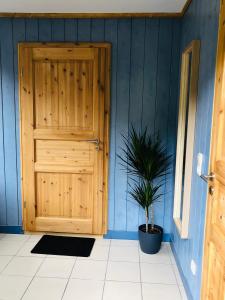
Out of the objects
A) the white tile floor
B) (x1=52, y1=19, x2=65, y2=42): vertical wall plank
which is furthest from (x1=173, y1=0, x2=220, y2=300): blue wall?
(x1=52, y1=19, x2=65, y2=42): vertical wall plank

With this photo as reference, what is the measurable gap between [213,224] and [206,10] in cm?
140

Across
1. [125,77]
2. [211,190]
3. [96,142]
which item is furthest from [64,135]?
[211,190]

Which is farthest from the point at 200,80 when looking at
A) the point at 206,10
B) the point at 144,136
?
the point at 144,136

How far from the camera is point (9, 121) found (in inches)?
120

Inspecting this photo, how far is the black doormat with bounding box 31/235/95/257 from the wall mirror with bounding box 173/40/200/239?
38.6 inches

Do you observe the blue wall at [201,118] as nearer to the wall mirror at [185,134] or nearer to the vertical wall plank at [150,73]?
the wall mirror at [185,134]

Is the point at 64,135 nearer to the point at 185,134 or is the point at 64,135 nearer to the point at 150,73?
the point at 150,73

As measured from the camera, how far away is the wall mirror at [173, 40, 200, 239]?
81.6 inches

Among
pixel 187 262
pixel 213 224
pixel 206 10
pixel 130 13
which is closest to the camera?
pixel 213 224

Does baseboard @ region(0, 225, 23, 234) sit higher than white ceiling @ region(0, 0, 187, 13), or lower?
lower

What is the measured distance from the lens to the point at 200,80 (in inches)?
77.9

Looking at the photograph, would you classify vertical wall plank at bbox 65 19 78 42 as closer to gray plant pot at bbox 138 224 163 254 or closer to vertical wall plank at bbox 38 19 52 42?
vertical wall plank at bbox 38 19 52 42

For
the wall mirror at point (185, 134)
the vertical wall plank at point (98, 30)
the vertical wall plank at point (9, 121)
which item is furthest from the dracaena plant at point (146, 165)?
the vertical wall plank at point (9, 121)

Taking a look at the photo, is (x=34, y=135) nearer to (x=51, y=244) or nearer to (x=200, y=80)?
(x=51, y=244)
